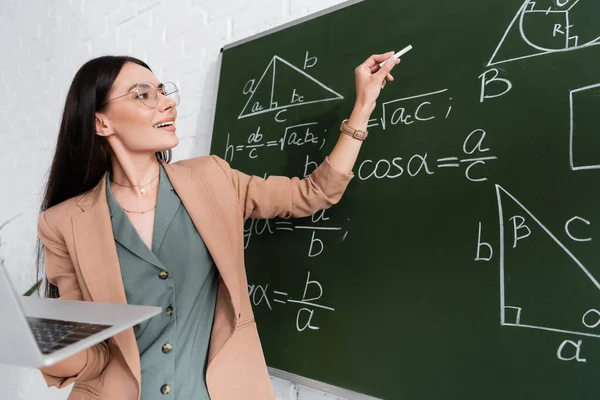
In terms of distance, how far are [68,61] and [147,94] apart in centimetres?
171

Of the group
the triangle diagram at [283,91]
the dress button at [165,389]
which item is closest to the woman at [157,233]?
the dress button at [165,389]

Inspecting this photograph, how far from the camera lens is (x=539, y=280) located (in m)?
0.84

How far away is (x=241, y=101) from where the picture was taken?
151cm

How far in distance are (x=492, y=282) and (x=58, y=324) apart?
0.89 metres

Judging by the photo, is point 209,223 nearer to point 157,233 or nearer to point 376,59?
point 157,233

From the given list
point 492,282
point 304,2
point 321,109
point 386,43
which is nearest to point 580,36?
point 386,43

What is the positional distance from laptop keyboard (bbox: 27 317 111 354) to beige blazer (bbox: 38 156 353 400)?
258mm

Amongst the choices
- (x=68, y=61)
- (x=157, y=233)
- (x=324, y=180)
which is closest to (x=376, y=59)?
(x=324, y=180)

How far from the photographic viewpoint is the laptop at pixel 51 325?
50 centimetres

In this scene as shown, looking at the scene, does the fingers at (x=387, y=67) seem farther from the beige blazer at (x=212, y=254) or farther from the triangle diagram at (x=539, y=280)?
the triangle diagram at (x=539, y=280)

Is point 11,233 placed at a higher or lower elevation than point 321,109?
lower

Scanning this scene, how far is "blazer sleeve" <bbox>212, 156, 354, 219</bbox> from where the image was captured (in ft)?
3.40

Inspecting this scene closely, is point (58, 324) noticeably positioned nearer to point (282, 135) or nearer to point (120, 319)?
point (120, 319)

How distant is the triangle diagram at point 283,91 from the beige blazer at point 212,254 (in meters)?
0.33
